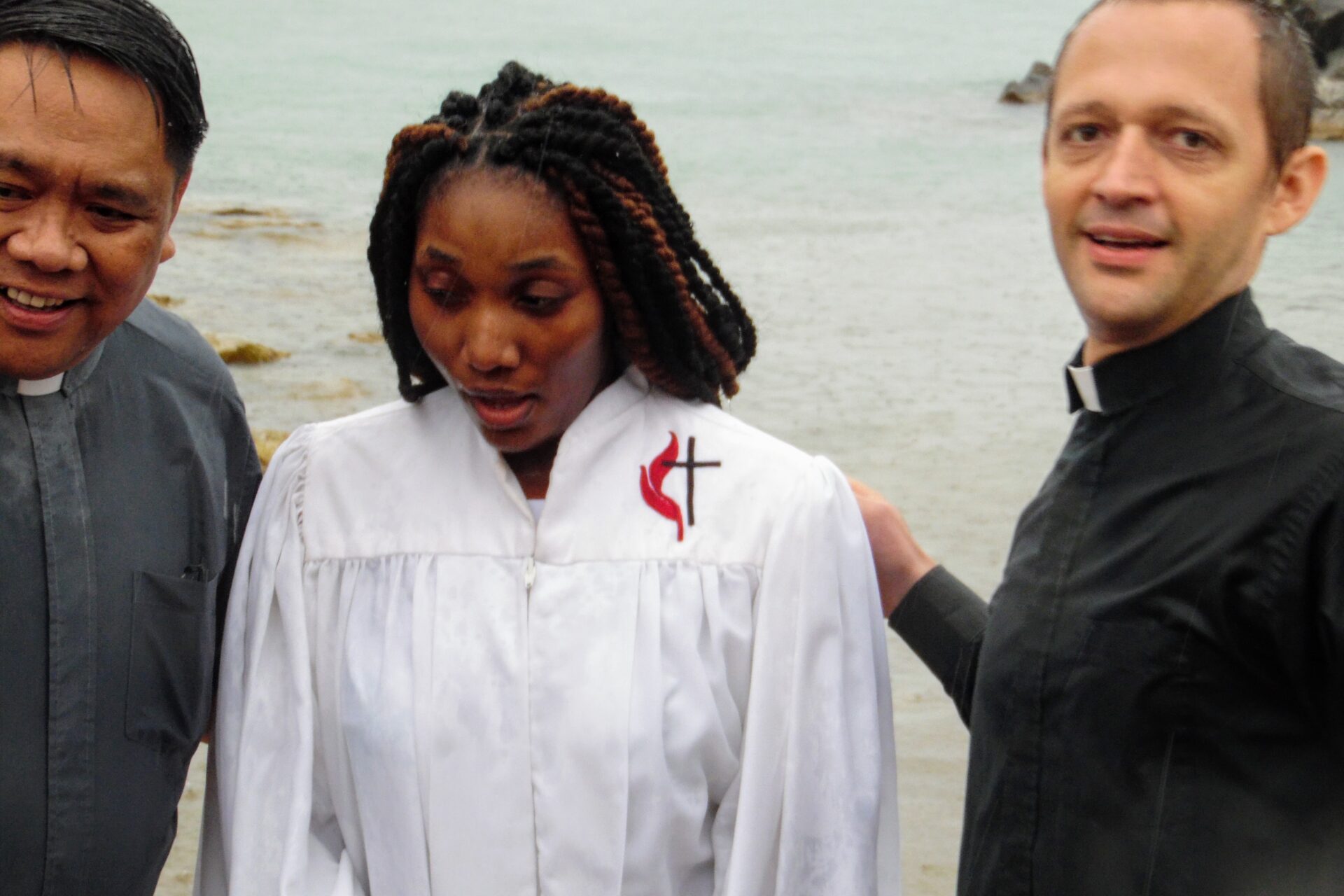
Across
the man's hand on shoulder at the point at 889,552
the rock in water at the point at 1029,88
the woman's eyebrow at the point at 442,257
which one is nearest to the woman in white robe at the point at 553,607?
the woman's eyebrow at the point at 442,257

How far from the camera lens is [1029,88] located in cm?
2319

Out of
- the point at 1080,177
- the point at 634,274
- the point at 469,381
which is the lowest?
the point at 469,381

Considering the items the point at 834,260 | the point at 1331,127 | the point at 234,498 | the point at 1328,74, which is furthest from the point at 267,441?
the point at 1328,74

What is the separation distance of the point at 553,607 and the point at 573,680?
106 millimetres

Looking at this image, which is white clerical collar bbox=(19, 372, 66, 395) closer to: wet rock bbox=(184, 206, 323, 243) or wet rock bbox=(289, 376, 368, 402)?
wet rock bbox=(289, 376, 368, 402)

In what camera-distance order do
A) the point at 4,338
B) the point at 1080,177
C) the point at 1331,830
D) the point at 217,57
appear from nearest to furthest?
the point at 1331,830 → the point at 1080,177 → the point at 4,338 → the point at 217,57

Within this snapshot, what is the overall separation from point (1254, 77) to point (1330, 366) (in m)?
0.36

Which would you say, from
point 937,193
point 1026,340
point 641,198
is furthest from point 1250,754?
point 937,193

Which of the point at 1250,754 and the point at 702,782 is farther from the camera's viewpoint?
the point at 702,782

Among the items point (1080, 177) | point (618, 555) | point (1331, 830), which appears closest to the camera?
point (1331, 830)

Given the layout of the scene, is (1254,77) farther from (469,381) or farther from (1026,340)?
(1026,340)

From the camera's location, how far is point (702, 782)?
7.77 ft

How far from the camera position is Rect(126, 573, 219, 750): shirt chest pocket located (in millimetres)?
2441

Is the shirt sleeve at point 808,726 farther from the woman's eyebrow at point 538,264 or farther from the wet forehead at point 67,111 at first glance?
the wet forehead at point 67,111
